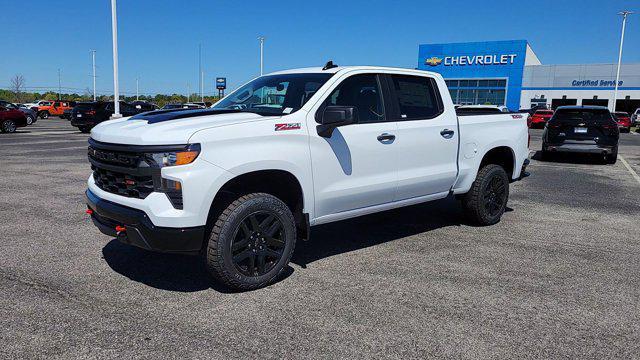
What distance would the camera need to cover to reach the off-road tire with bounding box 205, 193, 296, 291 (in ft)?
13.1

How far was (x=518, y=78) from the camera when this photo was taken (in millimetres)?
65938

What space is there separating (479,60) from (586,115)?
57.3 m

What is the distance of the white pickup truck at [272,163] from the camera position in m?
3.84

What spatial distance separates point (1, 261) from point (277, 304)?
114 inches

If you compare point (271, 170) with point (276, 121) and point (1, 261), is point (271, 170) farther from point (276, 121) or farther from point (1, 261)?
point (1, 261)

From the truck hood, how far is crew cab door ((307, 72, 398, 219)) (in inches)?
26.4

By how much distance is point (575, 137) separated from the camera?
14172mm

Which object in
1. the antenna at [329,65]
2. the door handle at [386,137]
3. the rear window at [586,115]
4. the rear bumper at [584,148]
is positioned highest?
the antenna at [329,65]

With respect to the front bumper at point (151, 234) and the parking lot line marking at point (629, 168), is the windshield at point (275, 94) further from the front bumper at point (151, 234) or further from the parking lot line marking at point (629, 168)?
the parking lot line marking at point (629, 168)

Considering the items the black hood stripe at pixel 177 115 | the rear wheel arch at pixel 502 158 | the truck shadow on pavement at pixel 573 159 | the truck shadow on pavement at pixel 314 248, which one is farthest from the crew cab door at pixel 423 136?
the truck shadow on pavement at pixel 573 159

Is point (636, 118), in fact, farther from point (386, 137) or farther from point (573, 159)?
point (386, 137)

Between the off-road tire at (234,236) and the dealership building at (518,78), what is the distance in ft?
206

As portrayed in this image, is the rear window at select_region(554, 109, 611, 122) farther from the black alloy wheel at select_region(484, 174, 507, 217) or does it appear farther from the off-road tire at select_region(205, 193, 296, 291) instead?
the off-road tire at select_region(205, 193, 296, 291)

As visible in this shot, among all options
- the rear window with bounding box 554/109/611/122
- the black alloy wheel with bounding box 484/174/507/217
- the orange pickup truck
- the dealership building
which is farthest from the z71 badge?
the dealership building
